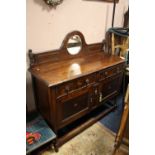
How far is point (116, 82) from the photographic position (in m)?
2.11

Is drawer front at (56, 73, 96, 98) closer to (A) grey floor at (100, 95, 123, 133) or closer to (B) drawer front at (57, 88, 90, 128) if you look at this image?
(B) drawer front at (57, 88, 90, 128)

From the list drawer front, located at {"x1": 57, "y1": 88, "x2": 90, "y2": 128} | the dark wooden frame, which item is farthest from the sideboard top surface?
drawer front, located at {"x1": 57, "y1": 88, "x2": 90, "y2": 128}

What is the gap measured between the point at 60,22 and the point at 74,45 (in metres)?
0.35

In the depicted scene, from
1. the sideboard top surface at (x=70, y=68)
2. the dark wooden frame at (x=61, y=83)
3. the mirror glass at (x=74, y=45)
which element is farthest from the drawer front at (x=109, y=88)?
the mirror glass at (x=74, y=45)

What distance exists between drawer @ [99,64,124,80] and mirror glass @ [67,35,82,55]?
1.53 feet

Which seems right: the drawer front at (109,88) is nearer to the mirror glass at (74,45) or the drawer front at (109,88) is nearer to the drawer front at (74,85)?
the drawer front at (74,85)

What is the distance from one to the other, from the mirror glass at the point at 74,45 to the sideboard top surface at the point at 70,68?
11cm

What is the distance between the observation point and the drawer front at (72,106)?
149 centimetres

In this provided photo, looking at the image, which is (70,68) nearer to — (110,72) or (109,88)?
(110,72)

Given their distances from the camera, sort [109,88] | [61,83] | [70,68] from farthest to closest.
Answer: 1. [109,88]
2. [70,68]
3. [61,83]

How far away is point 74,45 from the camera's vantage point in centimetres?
194

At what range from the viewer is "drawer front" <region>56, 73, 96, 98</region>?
1390mm

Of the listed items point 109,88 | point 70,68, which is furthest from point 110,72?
point 70,68
